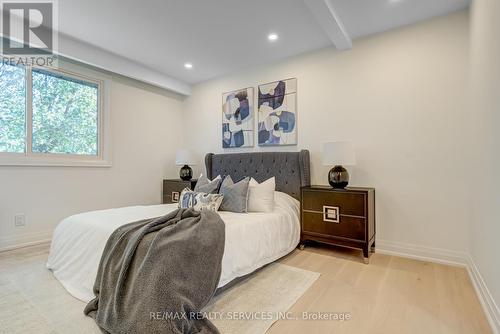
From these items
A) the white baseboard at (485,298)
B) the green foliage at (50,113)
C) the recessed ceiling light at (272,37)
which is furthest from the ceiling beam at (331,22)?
the green foliage at (50,113)

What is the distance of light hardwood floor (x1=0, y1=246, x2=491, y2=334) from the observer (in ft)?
4.99

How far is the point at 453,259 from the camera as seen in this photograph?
98.7 inches

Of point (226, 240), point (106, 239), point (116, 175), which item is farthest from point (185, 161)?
point (226, 240)

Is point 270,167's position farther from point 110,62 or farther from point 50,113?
point 50,113

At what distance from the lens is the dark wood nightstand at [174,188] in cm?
394

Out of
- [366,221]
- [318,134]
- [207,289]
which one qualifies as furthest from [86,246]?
[318,134]

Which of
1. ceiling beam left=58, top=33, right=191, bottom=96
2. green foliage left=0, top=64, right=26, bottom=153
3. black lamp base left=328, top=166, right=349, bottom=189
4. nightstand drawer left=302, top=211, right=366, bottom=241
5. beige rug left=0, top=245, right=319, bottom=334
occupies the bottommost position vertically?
beige rug left=0, top=245, right=319, bottom=334

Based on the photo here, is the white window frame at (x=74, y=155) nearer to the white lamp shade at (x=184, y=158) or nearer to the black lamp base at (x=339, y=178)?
the white lamp shade at (x=184, y=158)

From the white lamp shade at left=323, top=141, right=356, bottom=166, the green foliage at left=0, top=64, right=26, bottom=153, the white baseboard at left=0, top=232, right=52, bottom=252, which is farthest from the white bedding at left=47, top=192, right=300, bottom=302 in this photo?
the green foliage at left=0, top=64, right=26, bottom=153

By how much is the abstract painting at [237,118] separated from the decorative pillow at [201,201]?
1.46 m

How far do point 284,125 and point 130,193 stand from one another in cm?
269

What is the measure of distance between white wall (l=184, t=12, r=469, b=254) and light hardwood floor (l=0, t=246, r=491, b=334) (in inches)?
19.7

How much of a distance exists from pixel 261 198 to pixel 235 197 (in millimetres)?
297

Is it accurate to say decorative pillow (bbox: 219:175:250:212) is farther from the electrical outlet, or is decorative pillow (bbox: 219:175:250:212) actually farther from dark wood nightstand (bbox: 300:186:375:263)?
the electrical outlet
